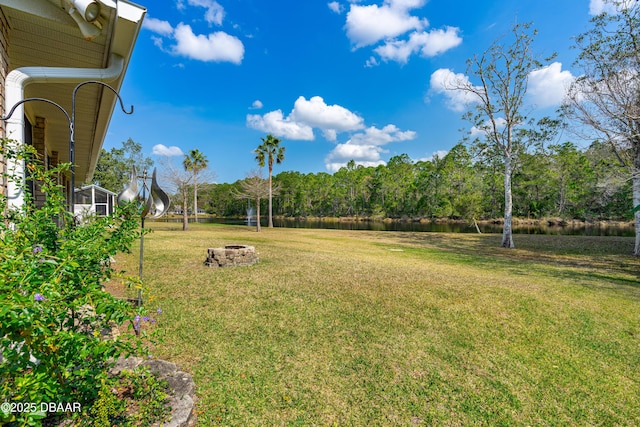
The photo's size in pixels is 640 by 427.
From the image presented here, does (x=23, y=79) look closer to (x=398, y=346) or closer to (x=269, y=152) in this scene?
(x=398, y=346)

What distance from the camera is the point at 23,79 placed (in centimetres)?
294

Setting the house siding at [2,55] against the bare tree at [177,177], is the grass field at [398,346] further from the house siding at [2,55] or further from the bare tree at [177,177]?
the bare tree at [177,177]

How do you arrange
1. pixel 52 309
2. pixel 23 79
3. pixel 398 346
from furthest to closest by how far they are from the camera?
1. pixel 398 346
2. pixel 23 79
3. pixel 52 309

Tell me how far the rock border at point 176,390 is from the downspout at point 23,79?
1.82 metres

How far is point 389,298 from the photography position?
5242mm

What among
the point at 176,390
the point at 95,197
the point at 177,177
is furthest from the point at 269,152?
the point at 176,390

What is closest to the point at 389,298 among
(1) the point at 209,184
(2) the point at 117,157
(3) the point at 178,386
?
(3) the point at 178,386

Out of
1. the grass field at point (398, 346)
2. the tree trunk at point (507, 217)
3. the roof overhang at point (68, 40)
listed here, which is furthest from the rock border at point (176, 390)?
the tree trunk at point (507, 217)

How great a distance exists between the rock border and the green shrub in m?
0.52

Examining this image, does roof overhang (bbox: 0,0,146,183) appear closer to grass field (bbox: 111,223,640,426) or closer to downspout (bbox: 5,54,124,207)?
downspout (bbox: 5,54,124,207)

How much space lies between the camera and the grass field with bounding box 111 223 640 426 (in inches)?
102

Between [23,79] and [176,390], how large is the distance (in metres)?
3.47

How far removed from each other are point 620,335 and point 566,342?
1.04 metres

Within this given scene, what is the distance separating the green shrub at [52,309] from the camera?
1.16 m
